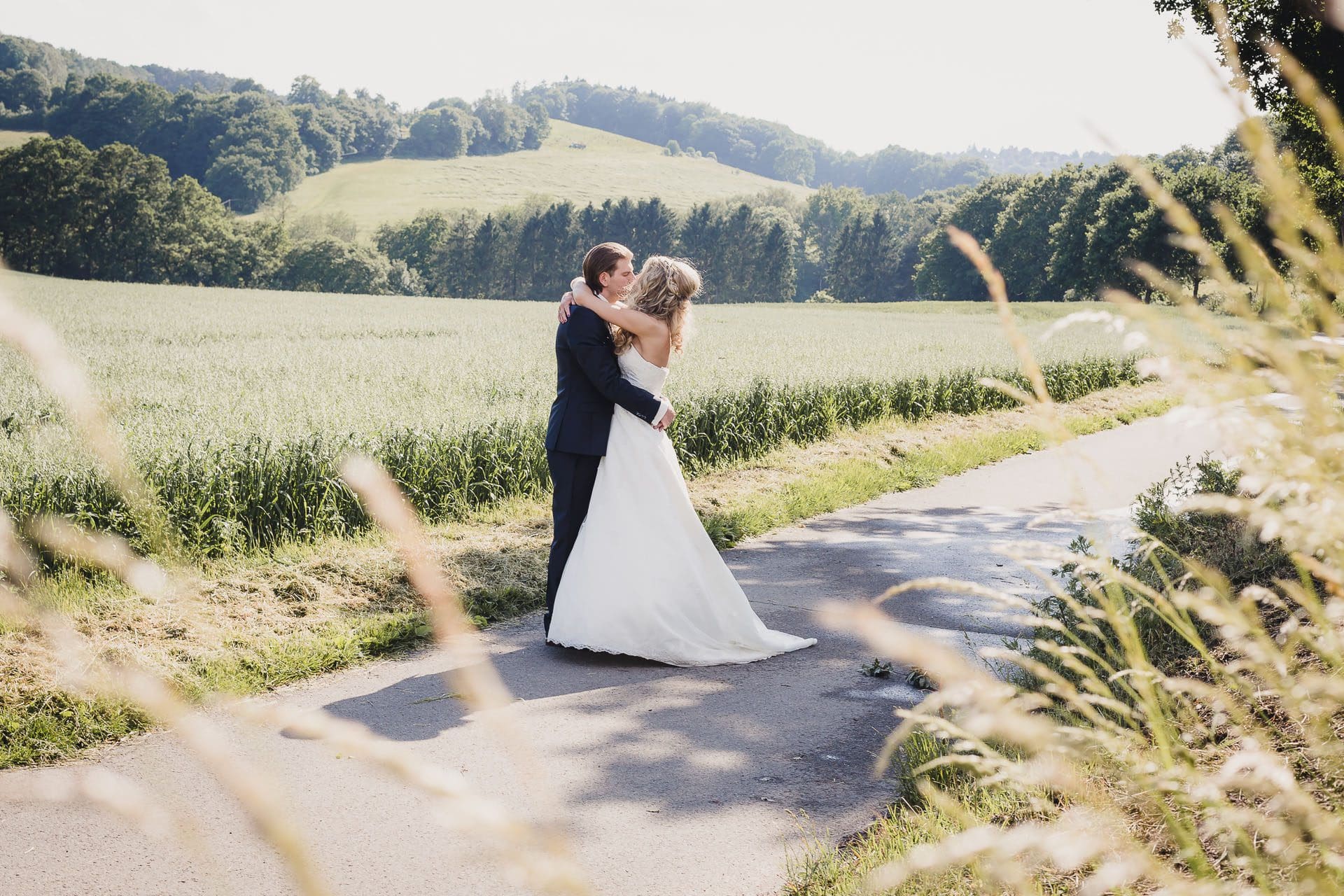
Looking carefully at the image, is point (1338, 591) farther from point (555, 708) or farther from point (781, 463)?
point (781, 463)

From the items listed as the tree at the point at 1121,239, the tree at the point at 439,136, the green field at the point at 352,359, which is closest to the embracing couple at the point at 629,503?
the green field at the point at 352,359

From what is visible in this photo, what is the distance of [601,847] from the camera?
383cm

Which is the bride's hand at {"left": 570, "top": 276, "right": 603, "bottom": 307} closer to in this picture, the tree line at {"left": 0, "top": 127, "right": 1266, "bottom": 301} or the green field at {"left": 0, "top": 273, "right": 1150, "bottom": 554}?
the green field at {"left": 0, "top": 273, "right": 1150, "bottom": 554}

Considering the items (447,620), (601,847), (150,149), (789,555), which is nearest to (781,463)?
(789,555)

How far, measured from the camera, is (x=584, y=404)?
6.66m

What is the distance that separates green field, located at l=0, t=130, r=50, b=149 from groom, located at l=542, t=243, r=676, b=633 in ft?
348

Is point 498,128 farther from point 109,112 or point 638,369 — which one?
point 638,369

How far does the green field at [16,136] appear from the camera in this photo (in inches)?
3745

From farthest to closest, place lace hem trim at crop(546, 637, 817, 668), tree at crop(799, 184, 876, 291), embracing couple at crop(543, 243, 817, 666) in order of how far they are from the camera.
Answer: tree at crop(799, 184, 876, 291) < embracing couple at crop(543, 243, 817, 666) < lace hem trim at crop(546, 637, 817, 668)

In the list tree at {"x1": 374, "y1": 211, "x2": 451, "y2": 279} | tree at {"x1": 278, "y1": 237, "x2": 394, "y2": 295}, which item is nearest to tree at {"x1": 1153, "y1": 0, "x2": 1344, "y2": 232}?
tree at {"x1": 278, "y1": 237, "x2": 394, "y2": 295}

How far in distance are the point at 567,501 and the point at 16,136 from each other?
11974cm

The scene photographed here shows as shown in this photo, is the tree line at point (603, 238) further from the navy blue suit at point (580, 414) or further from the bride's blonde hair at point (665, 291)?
the navy blue suit at point (580, 414)

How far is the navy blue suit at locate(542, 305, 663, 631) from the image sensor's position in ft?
21.5

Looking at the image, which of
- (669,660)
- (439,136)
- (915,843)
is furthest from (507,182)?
(915,843)
